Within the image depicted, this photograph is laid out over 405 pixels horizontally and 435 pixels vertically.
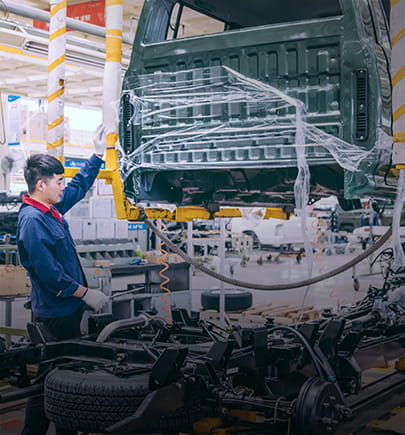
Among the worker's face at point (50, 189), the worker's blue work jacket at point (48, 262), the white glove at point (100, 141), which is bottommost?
the worker's blue work jacket at point (48, 262)

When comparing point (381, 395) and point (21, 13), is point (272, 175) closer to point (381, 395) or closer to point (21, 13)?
point (381, 395)

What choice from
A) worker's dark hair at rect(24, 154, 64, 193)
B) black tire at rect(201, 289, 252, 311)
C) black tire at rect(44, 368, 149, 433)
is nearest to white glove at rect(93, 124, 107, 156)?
worker's dark hair at rect(24, 154, 64, 193)

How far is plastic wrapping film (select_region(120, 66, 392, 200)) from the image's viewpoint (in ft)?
11.5

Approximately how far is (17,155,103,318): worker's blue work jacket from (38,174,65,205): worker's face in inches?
3.9

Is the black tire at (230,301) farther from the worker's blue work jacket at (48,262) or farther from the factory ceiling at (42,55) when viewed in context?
the worker's blue work jacket at (48,262)

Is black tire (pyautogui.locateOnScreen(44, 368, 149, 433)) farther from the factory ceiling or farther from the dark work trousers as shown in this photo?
the factory ceiling

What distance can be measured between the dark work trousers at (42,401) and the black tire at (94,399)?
0.18 metres

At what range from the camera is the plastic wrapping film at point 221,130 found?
350 cm

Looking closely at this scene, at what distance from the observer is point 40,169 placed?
404 centimetres

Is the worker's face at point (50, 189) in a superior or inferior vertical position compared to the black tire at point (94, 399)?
superior

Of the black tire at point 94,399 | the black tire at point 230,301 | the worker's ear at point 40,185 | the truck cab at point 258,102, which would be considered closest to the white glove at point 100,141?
the truck cab at point 258,102

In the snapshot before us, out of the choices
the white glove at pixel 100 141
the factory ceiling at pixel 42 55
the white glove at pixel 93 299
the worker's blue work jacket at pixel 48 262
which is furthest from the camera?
the factory ceiling at pixel 42 55

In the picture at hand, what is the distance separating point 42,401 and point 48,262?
823mm

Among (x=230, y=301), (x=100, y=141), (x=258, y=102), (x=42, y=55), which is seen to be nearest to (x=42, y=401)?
(x=100, y=141)
